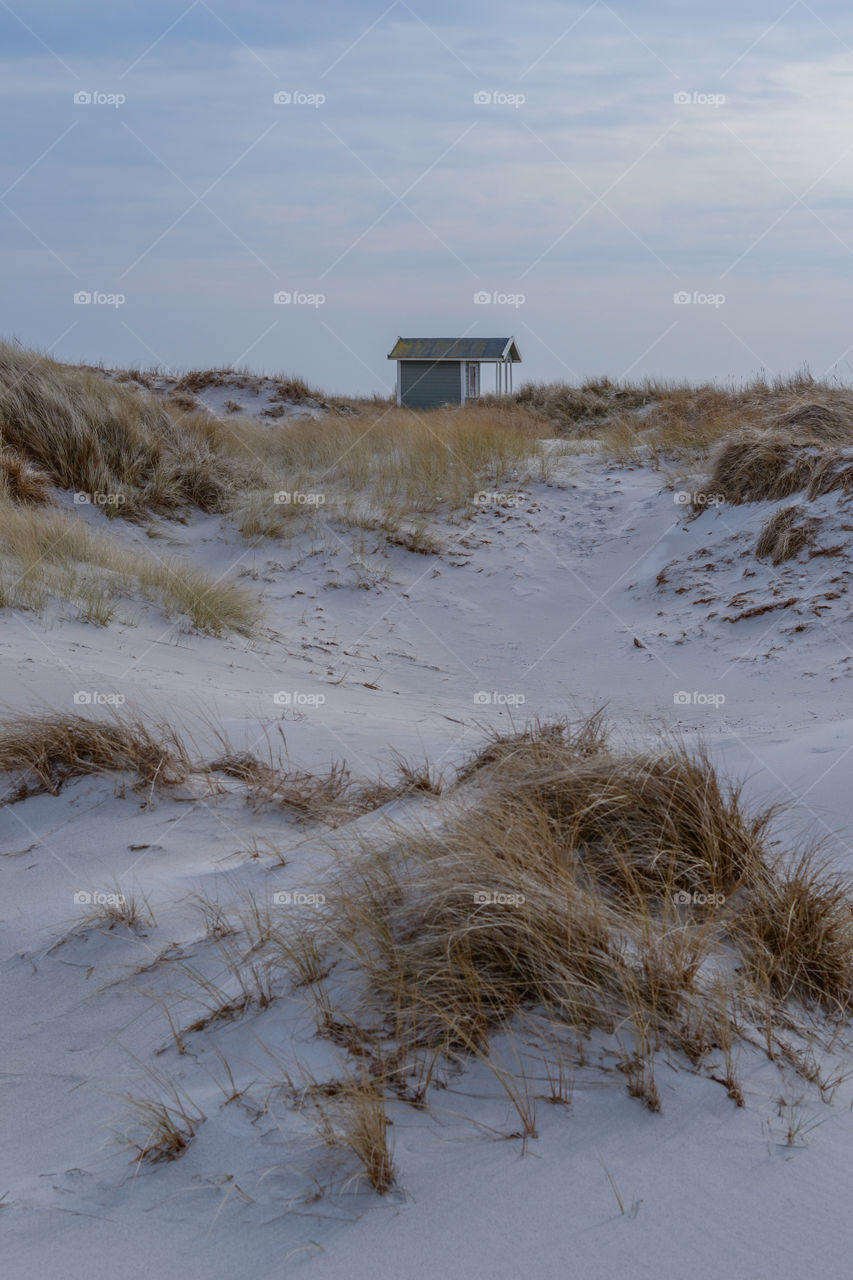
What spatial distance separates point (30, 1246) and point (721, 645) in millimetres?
7101

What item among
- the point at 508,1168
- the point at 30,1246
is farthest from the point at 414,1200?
the point at 30,1246

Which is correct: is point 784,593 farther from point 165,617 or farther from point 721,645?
point 165,617

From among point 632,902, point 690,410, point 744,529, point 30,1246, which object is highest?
point 690,410

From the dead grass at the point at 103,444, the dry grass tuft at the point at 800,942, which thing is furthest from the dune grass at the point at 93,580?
the dry grass tuft at the point at 800,942

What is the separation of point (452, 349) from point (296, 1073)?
29475 mm

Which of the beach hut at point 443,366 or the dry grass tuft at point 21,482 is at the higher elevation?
the beach hut at point 443,366

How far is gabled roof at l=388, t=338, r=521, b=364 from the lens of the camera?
97.5 ft

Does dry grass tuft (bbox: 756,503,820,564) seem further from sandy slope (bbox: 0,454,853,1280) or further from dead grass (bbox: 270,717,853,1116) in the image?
dead grass (bbox: 270,717,853,1116)

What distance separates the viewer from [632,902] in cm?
259

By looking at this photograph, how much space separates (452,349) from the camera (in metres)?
30.0

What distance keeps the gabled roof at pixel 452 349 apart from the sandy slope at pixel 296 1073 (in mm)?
23587

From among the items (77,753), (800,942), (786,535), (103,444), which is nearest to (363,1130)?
(800,942)

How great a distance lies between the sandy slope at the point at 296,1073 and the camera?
1.77m

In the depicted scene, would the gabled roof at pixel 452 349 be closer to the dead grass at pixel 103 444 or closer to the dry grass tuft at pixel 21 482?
the dead grass at pixel 103 444
